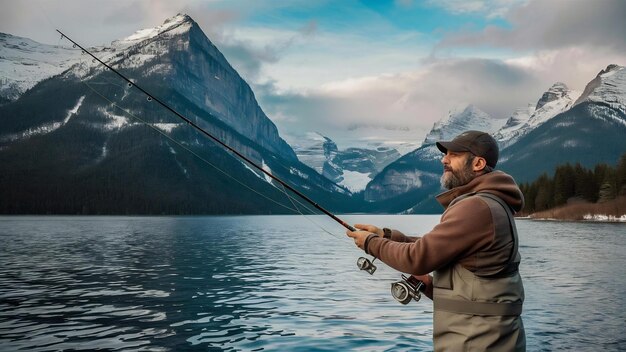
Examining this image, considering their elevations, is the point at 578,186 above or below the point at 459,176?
above

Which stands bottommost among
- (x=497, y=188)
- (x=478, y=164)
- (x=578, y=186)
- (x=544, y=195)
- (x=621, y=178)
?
(x=497, y=188)

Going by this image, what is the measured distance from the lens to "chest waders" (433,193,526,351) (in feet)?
17.1

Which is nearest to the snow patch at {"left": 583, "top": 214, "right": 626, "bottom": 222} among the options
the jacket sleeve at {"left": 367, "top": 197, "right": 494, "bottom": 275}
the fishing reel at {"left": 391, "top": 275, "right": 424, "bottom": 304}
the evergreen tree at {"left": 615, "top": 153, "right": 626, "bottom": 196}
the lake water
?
the evergreen tree at {"left": 615, "top": 153, "right": 626, "bottom": 196}

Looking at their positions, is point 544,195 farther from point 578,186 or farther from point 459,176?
point 459,176

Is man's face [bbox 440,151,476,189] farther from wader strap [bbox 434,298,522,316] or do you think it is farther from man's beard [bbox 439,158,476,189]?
wader strap [bbox 434,298,522,316]

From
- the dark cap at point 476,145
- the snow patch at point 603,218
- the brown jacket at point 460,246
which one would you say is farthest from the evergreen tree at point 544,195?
the brown jacket at point 460,246

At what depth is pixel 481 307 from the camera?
17.2 feet

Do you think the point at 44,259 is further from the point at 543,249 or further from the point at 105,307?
the point at 543,249

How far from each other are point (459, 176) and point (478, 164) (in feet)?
0.67

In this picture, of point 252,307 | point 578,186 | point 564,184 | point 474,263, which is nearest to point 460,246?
point 474,263

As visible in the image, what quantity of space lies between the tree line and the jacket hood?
366 feet

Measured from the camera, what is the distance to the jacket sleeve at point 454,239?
5090mm

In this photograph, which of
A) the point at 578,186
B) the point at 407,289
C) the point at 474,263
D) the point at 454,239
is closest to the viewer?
the point at 454,239

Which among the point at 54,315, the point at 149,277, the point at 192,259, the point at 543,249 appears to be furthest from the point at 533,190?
the point at 54,315
